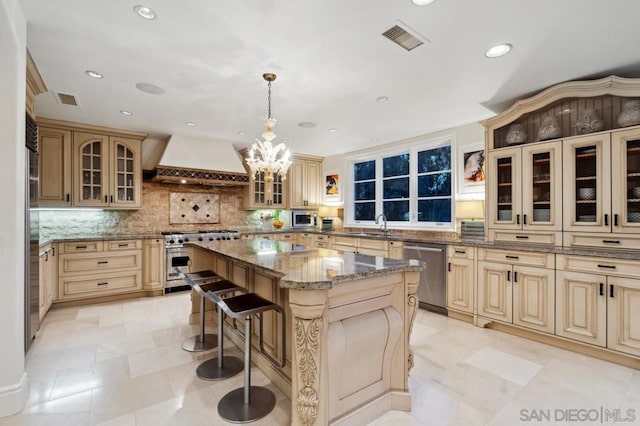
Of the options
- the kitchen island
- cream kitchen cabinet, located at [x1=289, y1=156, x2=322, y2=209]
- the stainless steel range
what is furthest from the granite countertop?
cream kitchen cabinet, located at [x1=289, y1=156, x2=322, y2=209]

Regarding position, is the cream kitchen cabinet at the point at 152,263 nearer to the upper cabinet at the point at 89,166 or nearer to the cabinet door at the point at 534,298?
the upper cabinet at the point at 89,166

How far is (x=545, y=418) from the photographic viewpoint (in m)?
1.93

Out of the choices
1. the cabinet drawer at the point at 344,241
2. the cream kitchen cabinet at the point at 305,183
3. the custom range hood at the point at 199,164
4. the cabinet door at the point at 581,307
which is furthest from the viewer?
the cream kitchen cabinet at the point at 305,183

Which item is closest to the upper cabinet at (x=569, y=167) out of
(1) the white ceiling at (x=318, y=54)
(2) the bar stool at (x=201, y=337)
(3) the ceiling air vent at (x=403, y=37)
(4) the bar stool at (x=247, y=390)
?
(1) the white ceiling at (x=318, y=54)

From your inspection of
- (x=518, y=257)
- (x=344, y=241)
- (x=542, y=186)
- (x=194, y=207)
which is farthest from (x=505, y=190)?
(x=194, y=207)

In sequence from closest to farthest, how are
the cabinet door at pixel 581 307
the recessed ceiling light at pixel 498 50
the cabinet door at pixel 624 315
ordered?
1. the recessed ceiling light at pixel 498 50
2. the cabinet door at pixel 624 315
3. the cabinet door at pixel 581 307

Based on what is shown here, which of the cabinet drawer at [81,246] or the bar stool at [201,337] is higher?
the cabinet drawer at [81,246]

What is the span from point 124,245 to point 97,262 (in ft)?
1.30

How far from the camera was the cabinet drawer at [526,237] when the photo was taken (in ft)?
10.4

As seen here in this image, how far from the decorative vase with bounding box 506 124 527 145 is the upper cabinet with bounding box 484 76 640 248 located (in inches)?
0.4

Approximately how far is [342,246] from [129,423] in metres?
3.92

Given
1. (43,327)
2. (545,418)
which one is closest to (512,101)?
(545,418)

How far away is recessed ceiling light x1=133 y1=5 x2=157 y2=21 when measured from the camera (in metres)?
1.97

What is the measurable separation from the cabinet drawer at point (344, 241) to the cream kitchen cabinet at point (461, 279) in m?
1.71
